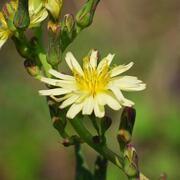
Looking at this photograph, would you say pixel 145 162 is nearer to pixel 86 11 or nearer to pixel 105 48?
pixel 105 48

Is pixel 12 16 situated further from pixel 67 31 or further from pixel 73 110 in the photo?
pixel 73 110

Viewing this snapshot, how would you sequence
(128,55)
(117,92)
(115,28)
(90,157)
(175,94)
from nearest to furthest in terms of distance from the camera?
(117,92)
(90,157)
(175,94)
(128,55)
(115,28)

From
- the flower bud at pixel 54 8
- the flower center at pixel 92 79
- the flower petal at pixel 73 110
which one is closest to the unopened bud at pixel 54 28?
the flower bud at pixel 54 8

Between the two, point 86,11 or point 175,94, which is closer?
point 86,11

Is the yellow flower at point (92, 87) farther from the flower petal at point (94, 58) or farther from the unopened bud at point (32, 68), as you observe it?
the unopened bud at point (32, 68)

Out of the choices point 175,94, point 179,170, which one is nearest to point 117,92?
point 179,170

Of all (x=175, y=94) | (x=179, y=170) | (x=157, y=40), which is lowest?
(x=179, y=170)

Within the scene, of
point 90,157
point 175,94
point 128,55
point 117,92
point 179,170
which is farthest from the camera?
point 128,55

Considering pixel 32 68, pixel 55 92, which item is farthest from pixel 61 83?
pixel 32 68
